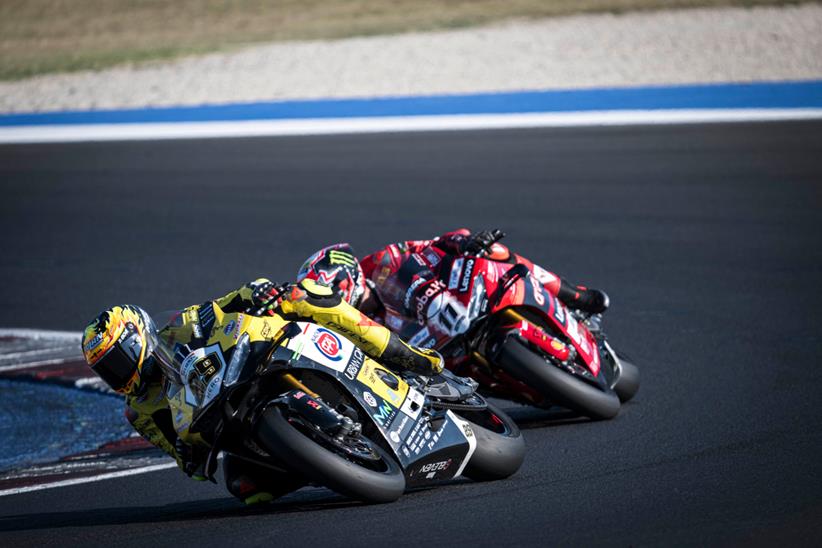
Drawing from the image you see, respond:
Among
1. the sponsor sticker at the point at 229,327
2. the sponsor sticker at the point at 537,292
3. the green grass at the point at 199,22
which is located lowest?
the green grass at the point at 199,22

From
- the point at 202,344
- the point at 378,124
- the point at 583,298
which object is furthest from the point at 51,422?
the point at 378,124

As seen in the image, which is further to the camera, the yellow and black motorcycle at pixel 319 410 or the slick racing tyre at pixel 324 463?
the yellow and black motorcycle at pixel 319 410

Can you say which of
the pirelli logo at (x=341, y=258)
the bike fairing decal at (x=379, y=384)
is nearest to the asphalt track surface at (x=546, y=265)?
the bike fairing decal at (x=379, y=384)

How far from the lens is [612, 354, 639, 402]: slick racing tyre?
727 cm

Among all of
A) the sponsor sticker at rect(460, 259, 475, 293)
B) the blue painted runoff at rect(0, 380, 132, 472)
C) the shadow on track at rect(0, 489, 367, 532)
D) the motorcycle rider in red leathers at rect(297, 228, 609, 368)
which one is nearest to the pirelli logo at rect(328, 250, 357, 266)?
the motorcycle rider in red leathers at rect(297, 228, 609, 368)

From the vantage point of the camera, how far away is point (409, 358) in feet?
18.8

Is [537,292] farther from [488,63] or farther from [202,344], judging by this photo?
[488,63]

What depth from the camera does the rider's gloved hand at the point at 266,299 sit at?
5656mm

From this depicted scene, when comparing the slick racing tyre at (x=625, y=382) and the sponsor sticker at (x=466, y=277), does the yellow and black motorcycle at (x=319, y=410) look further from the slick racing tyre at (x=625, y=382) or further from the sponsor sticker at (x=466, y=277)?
the slick racing tyre at (x=625, y=382)

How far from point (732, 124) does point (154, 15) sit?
61.5ft

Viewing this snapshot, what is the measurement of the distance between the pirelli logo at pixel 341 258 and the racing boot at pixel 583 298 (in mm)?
1751

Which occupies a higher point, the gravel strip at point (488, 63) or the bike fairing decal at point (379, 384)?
the bike fairing decal at point (379, 384)

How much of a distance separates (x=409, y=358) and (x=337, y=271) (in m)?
0.88

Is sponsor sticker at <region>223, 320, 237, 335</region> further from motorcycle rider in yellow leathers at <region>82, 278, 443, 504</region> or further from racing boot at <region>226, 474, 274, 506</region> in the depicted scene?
racing boot at <region>226, 474, 274, 506</region>
